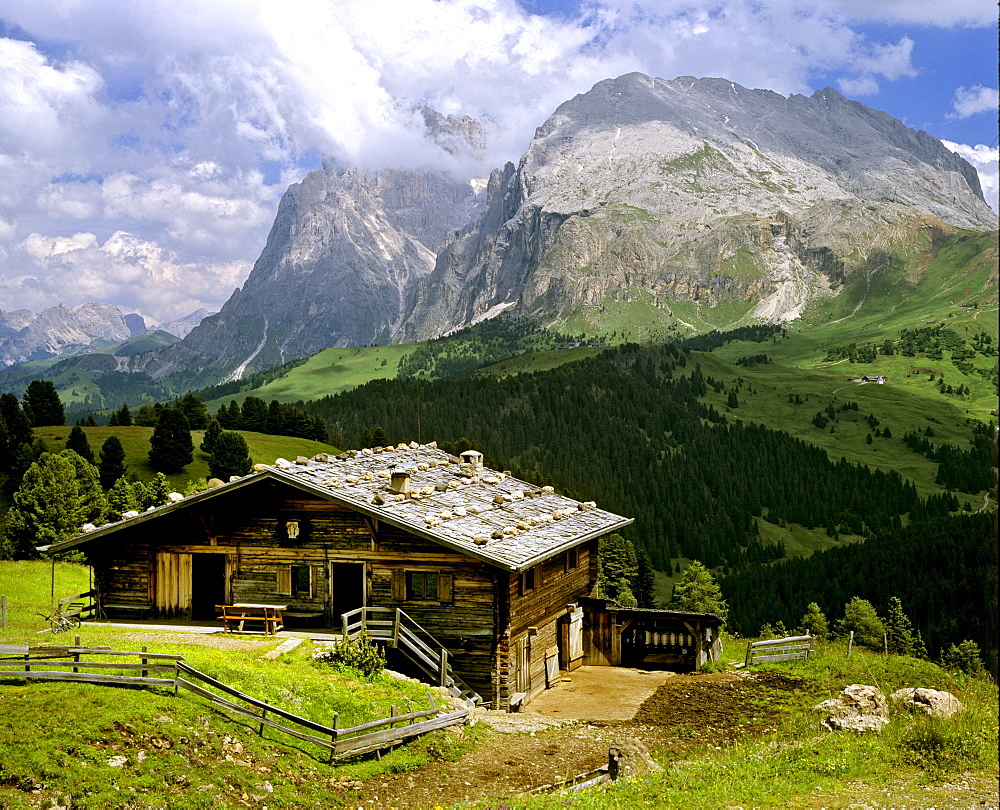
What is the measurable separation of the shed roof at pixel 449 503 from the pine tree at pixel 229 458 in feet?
350

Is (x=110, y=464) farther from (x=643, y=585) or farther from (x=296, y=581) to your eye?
(x=296, y=581)

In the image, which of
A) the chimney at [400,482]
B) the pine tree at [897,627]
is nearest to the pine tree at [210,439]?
the pine tree at [897,627]

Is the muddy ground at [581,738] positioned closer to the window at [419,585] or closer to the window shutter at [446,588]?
the window shutter at [446,588]

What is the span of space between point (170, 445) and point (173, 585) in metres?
118

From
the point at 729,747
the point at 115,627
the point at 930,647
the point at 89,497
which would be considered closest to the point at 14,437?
the point at 89,497

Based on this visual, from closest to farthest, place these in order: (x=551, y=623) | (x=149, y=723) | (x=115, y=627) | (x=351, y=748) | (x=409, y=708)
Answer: (x=149, y=723) → (x=351, y=748) → (x=409, y=708) → (x=115, y=627) → (x=551, y=623)

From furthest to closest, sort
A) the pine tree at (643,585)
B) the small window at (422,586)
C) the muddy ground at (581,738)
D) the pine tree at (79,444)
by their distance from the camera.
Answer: the pine tree at (643,585) → the pine tree at (79,444) → the small window at (422,586) → the muddy ground at (581,738)

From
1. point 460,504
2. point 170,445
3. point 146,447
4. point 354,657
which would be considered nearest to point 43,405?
point 146,447

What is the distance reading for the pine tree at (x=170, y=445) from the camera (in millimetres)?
146750

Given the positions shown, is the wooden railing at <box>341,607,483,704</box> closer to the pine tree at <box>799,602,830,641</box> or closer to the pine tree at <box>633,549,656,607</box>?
the pine tree at <box>799,602,830,641</box>

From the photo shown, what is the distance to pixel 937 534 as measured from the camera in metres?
172

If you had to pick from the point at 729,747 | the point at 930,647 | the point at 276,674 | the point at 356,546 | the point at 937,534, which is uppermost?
the point at 356,546

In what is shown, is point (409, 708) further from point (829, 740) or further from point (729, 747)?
point (829, 740)

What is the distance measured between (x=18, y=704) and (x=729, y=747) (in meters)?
19.0
